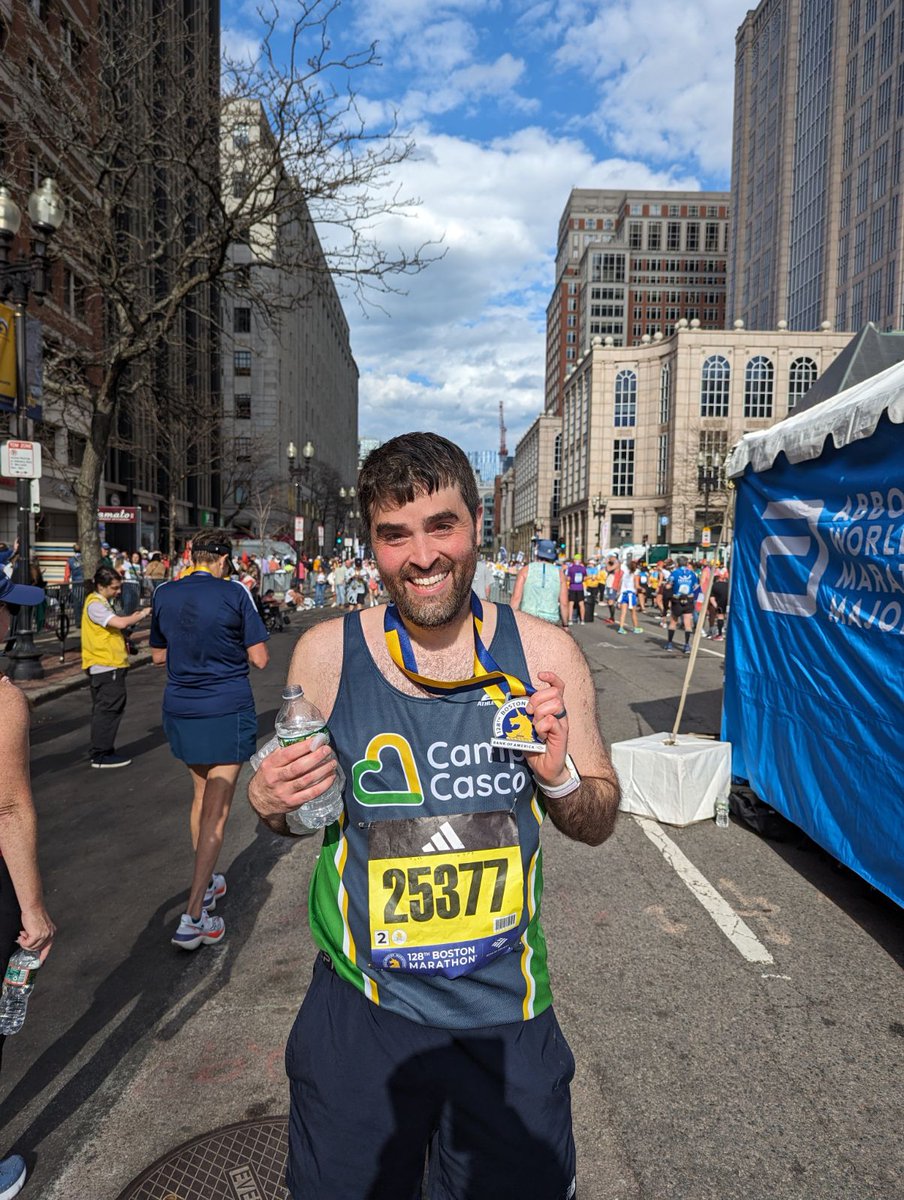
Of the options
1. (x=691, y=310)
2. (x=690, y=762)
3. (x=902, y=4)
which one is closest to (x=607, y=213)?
(x=691, y=310)

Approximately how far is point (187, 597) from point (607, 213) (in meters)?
163

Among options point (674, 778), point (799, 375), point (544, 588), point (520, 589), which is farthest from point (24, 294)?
point (799, 375)

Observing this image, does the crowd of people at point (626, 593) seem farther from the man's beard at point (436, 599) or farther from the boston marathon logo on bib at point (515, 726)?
the boston marathon logo on bib at point (515, 726)

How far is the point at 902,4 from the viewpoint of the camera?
65.7 meters

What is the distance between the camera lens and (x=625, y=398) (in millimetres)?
81562

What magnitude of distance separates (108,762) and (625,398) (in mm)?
80843

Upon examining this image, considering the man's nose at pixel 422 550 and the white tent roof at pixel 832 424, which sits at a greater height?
the white tent roof at pixel 832 424

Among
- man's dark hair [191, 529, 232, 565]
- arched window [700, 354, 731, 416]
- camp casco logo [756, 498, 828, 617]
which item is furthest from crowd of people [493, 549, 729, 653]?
arched window [700, 354, 731, 416]

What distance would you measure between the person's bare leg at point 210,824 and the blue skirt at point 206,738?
76 mm

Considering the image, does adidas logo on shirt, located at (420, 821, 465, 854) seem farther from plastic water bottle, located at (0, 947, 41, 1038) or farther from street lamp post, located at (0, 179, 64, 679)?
street lamp post, located at (0, 179, 64, 679)

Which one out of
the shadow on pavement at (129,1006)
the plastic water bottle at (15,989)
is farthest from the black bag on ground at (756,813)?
the plastic water bottle at (15,989)

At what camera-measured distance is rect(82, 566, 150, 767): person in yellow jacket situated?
6973 millimetres

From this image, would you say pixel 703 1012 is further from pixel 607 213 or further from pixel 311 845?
pixel 607 213

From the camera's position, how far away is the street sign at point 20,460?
453 inches
